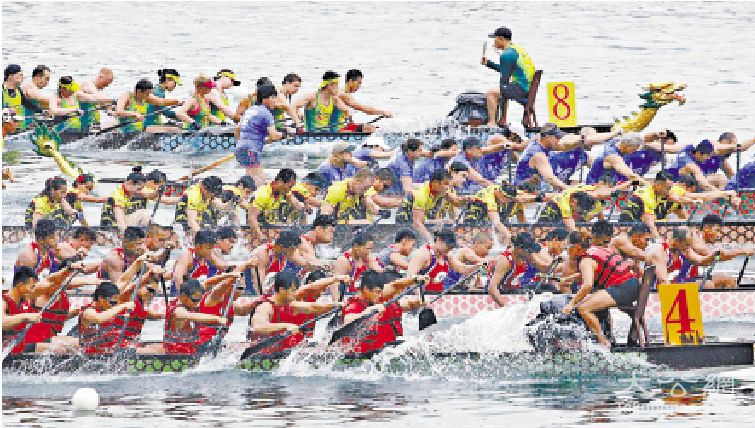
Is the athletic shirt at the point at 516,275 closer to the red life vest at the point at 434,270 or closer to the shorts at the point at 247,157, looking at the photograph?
the red life vest at the point at 434,270

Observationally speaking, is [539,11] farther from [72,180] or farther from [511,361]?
[511,361]

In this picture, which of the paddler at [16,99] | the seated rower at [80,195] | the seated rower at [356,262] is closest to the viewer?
the seated rower at [356,262]

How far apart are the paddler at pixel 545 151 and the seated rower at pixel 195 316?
19.0 feet

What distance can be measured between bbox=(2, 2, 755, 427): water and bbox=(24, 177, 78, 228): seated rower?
2.02ft

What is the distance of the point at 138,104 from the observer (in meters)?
31.1

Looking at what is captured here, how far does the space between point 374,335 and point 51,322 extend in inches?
122

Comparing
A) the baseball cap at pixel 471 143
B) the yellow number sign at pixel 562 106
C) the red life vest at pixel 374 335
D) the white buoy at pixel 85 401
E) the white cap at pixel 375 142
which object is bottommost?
the white buoy at pixel 85 401

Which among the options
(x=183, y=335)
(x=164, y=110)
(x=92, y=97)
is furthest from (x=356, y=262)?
(x=92, y=97)

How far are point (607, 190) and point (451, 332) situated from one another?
4417 mm

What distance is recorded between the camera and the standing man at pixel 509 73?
28375 mm

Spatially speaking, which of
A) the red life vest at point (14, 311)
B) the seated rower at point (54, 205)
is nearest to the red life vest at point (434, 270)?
the red life vest at point (14, 311)

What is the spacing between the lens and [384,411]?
20594mm

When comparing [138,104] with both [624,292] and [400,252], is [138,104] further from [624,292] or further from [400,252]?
[624,292]

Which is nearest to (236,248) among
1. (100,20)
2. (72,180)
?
(72,180)
